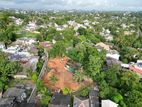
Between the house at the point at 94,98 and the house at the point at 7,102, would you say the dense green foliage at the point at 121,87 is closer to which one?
the house at the point at 94,98

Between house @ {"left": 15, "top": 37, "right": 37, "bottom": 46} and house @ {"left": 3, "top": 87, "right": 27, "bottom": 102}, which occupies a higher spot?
house @ {"left": 3, "top": 87, "right": 27, "bottom": 102}

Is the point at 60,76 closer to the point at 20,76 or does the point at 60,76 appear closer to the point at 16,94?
the point at 20,76

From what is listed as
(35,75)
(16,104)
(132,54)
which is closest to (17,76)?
(35,75)

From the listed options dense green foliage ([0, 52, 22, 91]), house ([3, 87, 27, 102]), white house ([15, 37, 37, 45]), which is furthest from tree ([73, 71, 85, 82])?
white house ([15, 37, 37, 45])

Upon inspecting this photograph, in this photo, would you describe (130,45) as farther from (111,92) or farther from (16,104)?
(16,104)

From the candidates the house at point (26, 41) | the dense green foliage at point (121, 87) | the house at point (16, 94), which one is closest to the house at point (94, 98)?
the dense green foliage at point (121, 87)

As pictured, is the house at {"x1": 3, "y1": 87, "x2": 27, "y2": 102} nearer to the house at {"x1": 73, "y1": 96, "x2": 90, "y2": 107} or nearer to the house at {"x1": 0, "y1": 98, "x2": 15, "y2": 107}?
the house at {"x1": 0, "y1": 98, "x2": 15, "y2": 107}
